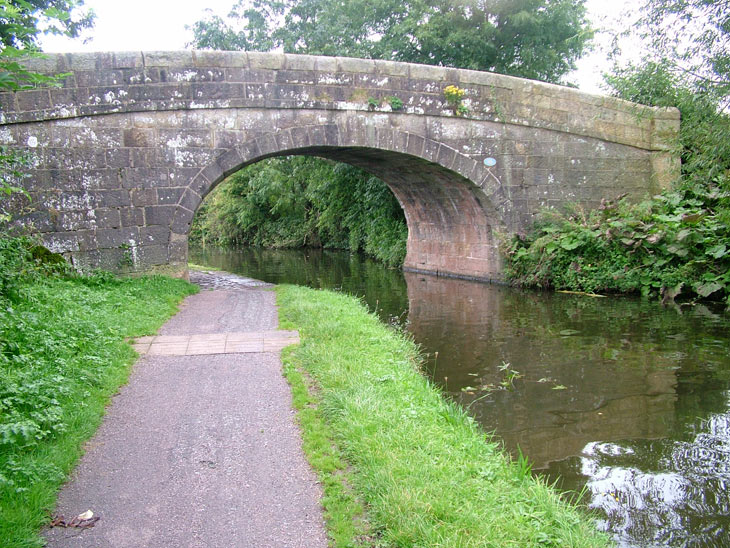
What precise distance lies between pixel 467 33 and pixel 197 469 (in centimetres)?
1496

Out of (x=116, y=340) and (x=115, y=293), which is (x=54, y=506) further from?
(x=115, y=293)

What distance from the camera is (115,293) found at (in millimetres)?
7883

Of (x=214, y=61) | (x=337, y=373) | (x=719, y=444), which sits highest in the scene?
(x=214, y=61)

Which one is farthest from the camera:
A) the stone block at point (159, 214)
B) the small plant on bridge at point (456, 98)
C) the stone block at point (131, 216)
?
the small plant on bridge at point (456, 98)

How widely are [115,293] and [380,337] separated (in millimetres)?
3878

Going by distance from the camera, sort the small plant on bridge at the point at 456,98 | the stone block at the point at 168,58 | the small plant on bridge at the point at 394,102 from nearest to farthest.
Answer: the stone block at the point at 168,58
the small plant on bridge at the point at 394,102
the small plant on bridge at the point at 456,98

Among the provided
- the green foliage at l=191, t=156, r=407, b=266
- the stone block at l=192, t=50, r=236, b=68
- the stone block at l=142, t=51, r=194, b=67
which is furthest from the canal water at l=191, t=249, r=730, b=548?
the green foliage at l=191, t=156, r=407, b=266

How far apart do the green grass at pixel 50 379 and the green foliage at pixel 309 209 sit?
36.5 feet

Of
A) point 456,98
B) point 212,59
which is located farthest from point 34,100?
point 456,98

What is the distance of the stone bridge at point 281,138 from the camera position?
885 centimetres

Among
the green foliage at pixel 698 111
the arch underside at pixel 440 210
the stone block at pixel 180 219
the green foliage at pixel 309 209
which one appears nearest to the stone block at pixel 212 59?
the arch underside at pixel 440 210

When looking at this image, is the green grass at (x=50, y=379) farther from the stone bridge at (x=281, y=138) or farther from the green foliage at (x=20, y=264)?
the stone bridge at (x=281, y=138)

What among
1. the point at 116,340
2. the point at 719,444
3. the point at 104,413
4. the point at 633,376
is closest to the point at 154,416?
the point at 104,413

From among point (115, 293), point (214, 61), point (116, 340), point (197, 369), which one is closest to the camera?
point (197, 369)
